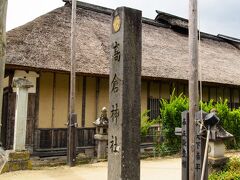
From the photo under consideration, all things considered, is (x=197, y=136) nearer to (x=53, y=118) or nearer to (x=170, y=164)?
(x=170, y=164)

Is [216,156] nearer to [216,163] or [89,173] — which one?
[216,163]

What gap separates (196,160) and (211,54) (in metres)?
16.3

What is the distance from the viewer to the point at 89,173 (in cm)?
948

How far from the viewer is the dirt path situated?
8.83 m

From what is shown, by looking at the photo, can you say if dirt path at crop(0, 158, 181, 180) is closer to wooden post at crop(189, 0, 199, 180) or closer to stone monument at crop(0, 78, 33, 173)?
stone monument at crop(0, 78, 33, 173)

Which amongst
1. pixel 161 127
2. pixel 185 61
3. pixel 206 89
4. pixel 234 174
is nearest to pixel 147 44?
pixel 185 61

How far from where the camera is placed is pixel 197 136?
6.42m

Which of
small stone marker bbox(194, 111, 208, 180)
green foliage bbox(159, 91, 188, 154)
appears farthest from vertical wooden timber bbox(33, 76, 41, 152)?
small stone marker bbox(194, 111, 208, 180)

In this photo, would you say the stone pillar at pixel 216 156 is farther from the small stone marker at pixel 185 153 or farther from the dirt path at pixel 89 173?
the small stone marker at pixel 185 153

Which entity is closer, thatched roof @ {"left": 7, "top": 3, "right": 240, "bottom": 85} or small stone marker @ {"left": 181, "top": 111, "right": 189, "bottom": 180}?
small stone marker @ {"left": 181, "top": 111, "right": 189, "bottom": 180}

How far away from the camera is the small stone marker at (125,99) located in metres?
4.68

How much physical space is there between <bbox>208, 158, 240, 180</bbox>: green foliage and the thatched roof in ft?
18.8

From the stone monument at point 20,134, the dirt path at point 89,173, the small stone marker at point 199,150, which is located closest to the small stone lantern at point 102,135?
the dirt path at point 89,173

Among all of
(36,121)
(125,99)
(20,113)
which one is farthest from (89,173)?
(125,99)
